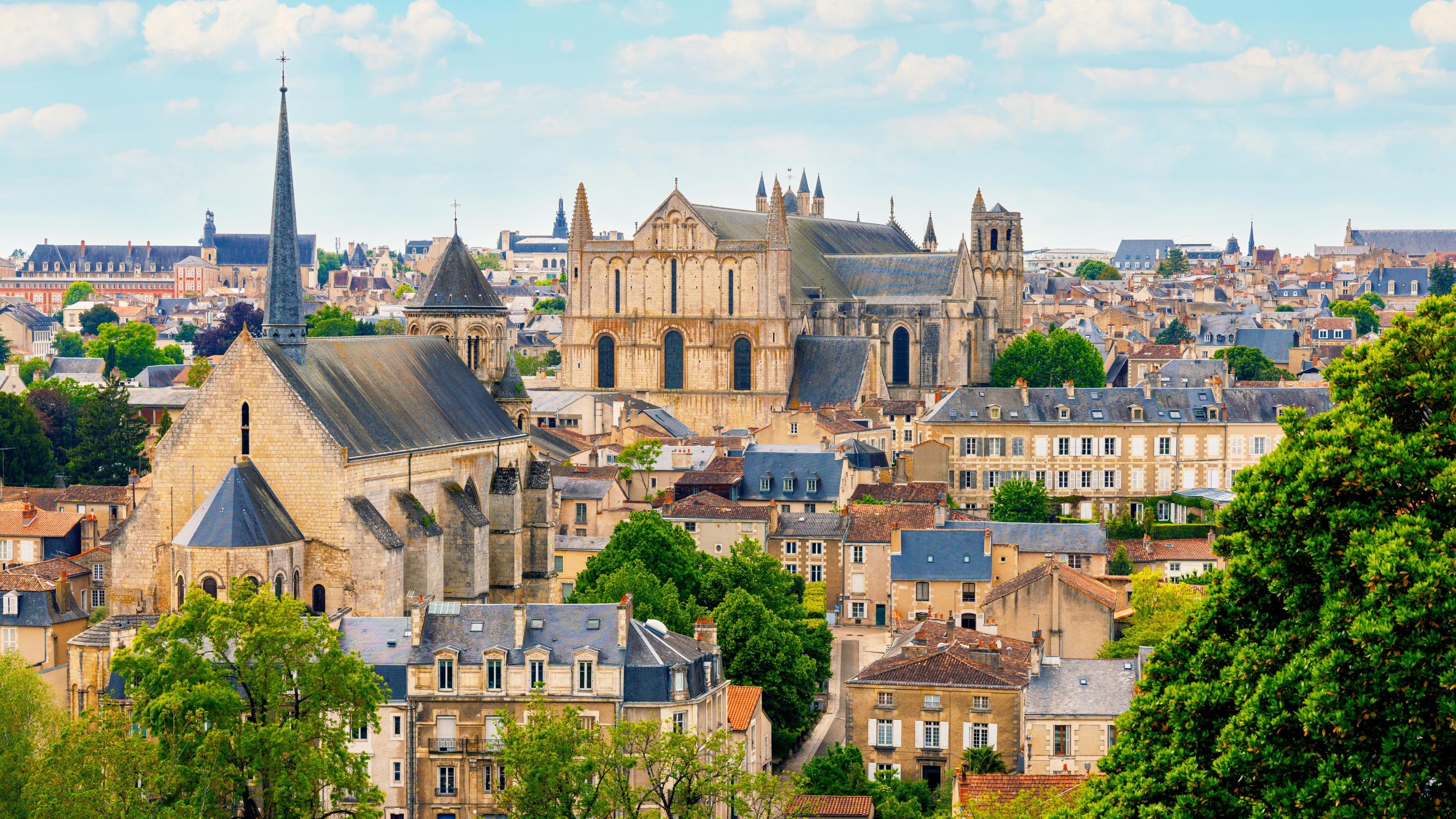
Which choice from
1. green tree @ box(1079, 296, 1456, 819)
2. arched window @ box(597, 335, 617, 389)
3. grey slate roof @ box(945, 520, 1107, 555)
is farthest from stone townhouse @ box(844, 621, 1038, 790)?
arched window @ box(597, 335, 617, 389)

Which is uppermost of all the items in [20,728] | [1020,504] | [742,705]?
[1020,504]

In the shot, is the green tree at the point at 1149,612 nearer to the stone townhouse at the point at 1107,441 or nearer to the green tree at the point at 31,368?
the stone townhouse at the point at 1107,441

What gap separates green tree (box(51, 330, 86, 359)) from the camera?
6427 inches

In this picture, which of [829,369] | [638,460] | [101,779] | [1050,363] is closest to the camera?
[101,779]

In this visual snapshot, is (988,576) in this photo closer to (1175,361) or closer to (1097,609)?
(1097,609)

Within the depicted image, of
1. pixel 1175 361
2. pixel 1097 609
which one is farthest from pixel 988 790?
pixel 1175 361

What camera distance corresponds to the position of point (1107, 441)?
81.9m

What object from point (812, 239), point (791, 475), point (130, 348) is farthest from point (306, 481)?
point (130, 348)

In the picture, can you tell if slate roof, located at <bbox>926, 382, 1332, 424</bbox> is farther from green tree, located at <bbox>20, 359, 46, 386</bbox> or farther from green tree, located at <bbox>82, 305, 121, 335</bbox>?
green tree, located at <bbox>82, 305, 121, 335</bbox>

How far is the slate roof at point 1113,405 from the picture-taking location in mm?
82312

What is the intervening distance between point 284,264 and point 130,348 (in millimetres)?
94404

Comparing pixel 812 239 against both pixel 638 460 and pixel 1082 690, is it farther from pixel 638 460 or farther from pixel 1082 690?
pixel 1082 690

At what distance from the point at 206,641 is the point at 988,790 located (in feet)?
58.2

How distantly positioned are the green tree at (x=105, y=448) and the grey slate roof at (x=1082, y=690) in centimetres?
5206
